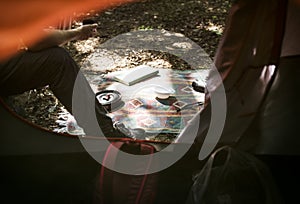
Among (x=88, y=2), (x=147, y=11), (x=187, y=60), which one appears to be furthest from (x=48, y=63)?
(x=147, y=11)

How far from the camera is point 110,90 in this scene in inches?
88.5

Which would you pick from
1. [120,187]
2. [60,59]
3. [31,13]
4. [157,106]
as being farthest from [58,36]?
[157,106]

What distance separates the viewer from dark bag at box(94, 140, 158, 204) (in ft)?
4.81

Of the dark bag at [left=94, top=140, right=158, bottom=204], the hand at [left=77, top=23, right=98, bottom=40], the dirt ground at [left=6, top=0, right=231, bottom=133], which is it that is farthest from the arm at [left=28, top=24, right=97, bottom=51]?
the dirt ground at [left=6, top=0, right=231, bottom=133]

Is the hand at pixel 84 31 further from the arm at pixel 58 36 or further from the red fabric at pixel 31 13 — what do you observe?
the red fabric at pixel 31 13

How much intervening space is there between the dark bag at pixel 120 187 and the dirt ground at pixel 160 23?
0.98 metres

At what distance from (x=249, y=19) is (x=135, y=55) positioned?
1651mm

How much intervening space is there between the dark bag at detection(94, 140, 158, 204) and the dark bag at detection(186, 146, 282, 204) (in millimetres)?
148

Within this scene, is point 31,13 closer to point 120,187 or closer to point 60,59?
point 60,59

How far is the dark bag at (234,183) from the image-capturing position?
1.47 meters

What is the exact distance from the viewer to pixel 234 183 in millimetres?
1495

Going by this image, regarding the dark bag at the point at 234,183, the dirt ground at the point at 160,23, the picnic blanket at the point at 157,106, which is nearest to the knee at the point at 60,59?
the picnic blanket at the point at 157,106

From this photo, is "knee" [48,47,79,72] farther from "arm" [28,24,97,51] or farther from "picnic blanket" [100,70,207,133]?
"picnic blanket" [100,70,207,133]

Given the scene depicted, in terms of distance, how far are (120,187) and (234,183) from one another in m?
0.35
